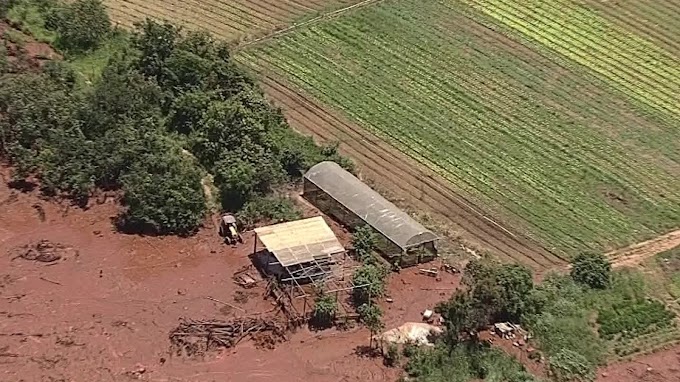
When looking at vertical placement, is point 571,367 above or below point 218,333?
above

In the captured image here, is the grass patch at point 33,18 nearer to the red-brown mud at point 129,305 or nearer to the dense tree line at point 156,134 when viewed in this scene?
the dense tree line at point 156,134

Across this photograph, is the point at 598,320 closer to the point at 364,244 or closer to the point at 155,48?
the point at 364,244

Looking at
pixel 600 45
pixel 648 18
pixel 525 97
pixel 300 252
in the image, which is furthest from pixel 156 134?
pixel 648 18

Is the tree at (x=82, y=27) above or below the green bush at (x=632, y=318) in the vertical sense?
below

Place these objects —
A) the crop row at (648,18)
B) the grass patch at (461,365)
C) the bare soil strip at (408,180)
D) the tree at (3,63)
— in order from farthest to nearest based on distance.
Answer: the crop row at (648,18) → the tree at (3,63) → the bare soil strip at (408,180) → the grass patch at (461,365)

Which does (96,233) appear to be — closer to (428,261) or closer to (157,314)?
(157,314)

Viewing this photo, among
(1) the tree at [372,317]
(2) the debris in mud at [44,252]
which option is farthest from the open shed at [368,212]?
(2) the debris in mud at [44,252]

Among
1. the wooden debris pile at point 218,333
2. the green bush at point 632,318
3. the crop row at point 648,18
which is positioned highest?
the crop row at point 648,18
